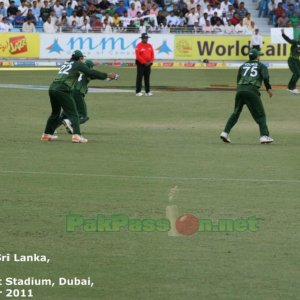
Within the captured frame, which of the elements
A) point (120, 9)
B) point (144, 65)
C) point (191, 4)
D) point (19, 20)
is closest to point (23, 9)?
point (19, 20)

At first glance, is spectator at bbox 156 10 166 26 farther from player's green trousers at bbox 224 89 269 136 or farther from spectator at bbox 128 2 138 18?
player's green trousers at bbox 224 89 269 136

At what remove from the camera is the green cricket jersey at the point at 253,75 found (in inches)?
830

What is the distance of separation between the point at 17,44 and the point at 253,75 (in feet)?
83.1

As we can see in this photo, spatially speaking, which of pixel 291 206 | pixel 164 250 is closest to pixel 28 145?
pixel 291 206

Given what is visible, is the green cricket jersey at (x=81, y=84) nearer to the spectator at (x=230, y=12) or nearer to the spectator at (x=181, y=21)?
the spectator at (x=181, y=21)

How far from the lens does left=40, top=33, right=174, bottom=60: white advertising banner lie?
4541 centimetres

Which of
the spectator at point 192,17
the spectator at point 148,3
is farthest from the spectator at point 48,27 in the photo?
the spectator at point 192,17

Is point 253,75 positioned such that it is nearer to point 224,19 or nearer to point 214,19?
point 214,19

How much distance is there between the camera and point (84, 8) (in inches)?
1876

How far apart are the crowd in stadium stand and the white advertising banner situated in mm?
419

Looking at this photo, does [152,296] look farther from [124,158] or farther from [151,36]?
[151,36]

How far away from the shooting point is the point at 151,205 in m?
14.1

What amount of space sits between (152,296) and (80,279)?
2.74 feet

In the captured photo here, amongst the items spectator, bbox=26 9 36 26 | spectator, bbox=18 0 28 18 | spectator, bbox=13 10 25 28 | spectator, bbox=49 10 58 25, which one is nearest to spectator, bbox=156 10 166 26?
spectator, bbox=49 10 58 25
